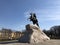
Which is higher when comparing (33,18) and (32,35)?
(33,18)

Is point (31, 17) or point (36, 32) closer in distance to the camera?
point (36, 32)

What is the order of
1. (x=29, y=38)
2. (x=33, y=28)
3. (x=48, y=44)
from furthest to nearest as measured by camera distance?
(x=33, y=28)
(x=29, y=38)
(x=48, y=44)

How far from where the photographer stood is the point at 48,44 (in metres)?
22.9

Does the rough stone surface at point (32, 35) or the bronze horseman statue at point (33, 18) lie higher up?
the bronze horseman statue at point (33, 18)

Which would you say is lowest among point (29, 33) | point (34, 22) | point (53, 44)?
point (53, 44)

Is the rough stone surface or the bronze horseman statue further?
the bronze horseman statue

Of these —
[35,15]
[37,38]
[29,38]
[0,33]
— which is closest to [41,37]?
[37,38]

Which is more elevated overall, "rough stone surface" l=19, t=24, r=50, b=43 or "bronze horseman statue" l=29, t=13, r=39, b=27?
"bronze horseman statue" l=29, t=13, r=39, b=27

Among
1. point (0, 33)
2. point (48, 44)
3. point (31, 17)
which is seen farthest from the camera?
point (0, 33)

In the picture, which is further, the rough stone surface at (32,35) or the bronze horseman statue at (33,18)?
the bronze horseman statue at (33,18)

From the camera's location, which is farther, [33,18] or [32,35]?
[33,18]

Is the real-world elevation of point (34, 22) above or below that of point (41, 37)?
above

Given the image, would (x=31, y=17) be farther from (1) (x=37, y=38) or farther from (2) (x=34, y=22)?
(1) (x=37, y=38)

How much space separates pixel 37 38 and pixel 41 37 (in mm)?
1226
